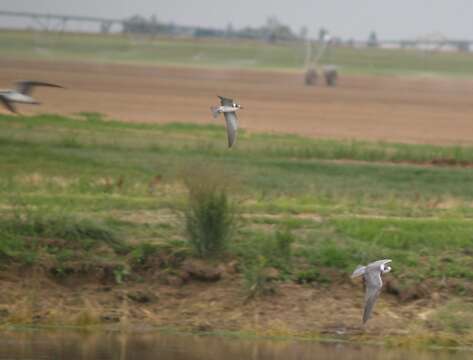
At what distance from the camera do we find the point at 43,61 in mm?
75938

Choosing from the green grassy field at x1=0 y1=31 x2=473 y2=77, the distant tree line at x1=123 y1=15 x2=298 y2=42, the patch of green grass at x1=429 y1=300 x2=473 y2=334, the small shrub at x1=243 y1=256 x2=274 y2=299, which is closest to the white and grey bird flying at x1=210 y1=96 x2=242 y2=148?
the small shrub at x1=243 y1=256 x2=274 y2=299

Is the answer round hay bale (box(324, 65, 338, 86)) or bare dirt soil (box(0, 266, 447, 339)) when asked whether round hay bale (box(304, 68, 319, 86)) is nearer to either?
round hay bale (box(324, 65, 338, 86))

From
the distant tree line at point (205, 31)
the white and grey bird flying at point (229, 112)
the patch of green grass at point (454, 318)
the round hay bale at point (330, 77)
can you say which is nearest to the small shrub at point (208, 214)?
the white and grey bird flying at point (229, 112)

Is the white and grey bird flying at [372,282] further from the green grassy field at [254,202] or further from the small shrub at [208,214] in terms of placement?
the small shrub at [208,214]

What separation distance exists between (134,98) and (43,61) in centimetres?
3154

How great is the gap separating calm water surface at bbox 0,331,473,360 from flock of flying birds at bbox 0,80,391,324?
2.27 ft

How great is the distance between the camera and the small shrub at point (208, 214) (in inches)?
580

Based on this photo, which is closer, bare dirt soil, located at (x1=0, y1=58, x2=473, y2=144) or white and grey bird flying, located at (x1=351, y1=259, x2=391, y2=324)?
white and grey bird flying, located at (x1=351, y1=259, x2=391, y2=324)

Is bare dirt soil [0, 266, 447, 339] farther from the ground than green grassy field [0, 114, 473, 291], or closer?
closer

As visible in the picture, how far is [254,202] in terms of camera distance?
1719 centimetres

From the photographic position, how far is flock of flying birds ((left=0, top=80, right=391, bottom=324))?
1208 centimetres

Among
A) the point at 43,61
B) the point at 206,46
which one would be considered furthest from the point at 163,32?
the point at 43,61

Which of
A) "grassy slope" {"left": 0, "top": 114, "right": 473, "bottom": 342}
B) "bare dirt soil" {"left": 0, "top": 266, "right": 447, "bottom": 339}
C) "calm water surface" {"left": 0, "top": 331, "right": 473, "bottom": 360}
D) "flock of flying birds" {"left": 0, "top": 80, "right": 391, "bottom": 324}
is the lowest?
"calm water surface" {"left": 0, "top": 331, "right": 473, "bottom": 360}

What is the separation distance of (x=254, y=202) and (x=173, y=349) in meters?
4.55
